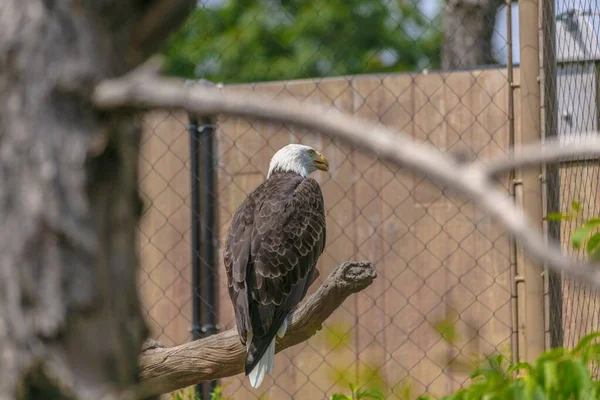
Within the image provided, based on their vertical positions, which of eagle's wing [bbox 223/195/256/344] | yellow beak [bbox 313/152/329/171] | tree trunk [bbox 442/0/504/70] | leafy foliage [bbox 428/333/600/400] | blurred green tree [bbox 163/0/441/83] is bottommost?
leafy foliage [bbox 428/333/600/400]

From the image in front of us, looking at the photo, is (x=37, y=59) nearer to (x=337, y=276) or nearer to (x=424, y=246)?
(x=337, y=276)

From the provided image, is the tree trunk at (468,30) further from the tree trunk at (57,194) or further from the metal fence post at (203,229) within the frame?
the tree trunk at (57,194)

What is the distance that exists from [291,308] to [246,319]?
374 mm

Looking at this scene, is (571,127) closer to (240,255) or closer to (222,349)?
(240,255)

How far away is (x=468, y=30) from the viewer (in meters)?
8.30

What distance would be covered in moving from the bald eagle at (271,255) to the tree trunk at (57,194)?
2477 mm

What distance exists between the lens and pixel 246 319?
152 inches

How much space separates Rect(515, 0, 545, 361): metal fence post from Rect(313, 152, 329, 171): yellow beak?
1.19 metres

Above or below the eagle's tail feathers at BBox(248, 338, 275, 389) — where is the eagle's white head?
above

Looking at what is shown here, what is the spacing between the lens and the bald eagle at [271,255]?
395 centimetres

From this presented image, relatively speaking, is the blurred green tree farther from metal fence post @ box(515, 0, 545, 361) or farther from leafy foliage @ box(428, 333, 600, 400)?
leafy foliage @ box(428, 333, 600, 400)

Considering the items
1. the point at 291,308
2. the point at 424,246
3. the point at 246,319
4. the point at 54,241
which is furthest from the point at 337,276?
the point at 54,241

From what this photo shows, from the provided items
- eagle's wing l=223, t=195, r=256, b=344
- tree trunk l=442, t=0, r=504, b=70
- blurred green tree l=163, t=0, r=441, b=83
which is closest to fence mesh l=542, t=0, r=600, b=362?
eagle's wing l=223, t=195, r=256, b=344

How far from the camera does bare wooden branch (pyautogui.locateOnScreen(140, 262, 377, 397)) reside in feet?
10.5
